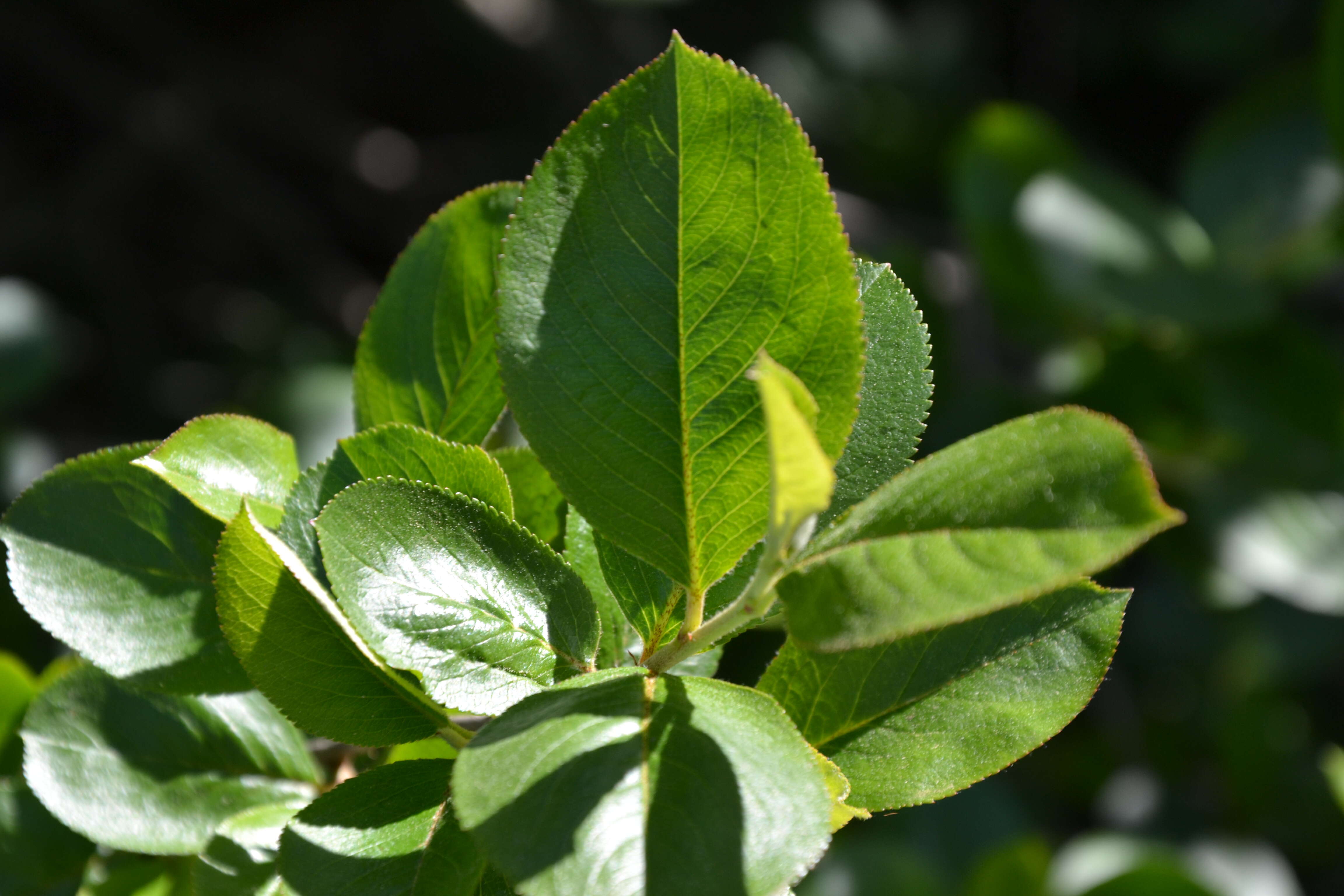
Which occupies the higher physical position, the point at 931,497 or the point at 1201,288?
the point at 931,497

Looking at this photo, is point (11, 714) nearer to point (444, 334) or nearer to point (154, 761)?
point (154, 761)

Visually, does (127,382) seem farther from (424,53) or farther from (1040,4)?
(1040,4)

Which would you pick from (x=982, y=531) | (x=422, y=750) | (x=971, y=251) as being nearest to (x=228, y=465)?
(x=422, y=750)

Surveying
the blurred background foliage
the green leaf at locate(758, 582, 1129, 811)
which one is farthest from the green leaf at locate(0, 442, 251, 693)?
the blurred background foliage

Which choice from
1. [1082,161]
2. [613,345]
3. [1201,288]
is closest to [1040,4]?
[1082,161]

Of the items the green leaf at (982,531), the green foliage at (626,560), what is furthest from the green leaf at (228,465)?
the green leaf at (982,531)

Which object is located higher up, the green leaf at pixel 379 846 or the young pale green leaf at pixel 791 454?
the young pale green leaf at pixel 791 454

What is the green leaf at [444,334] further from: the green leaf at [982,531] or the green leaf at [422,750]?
the green leaf at [982,531]
